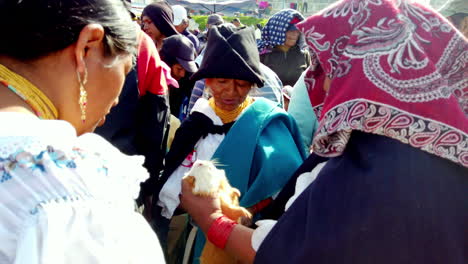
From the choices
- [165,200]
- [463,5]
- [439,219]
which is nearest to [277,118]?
[165,200]

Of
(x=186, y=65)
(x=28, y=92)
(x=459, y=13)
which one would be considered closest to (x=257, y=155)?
(x=28, y=92)

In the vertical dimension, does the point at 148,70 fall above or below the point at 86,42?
below

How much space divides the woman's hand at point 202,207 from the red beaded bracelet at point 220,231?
0.04 meters

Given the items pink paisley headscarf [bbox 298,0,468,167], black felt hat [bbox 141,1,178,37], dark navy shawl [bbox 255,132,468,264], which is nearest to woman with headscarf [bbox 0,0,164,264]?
dark navy shawl [bbox 255,132,468,264]

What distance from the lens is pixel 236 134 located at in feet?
7.29

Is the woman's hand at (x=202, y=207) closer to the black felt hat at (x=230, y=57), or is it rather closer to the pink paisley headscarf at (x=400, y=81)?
the pink paisley headscarf at (x=400, y=81)

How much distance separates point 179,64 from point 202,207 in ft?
8.95

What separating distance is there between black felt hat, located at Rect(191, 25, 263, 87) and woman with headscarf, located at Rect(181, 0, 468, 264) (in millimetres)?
1196

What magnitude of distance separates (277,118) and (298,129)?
0.20 meters

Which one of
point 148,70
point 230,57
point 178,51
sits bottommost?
point 178,51

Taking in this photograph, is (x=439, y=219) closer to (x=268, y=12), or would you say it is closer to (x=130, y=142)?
(x=130, y=142)

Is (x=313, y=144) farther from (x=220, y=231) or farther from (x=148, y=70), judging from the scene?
(x=148, y=70)

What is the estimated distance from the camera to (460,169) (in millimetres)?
1114

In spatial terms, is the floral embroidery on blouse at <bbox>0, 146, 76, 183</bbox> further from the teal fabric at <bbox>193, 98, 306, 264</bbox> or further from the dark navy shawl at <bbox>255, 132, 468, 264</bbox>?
the teal fabric at <bbox>193, 98, 306, 264</bbox>
